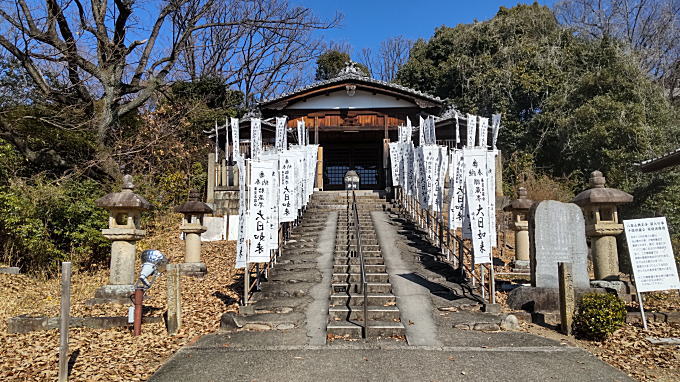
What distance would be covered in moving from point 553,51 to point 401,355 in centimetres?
2436

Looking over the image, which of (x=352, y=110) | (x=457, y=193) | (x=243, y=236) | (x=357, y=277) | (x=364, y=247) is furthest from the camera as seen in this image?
(x=352, y=110)

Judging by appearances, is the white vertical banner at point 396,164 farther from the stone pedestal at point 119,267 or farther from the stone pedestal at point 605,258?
the stone pedestal at point 119,267

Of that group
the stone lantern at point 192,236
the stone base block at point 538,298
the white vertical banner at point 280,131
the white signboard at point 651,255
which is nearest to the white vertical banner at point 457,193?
the stone base block at point 538,298

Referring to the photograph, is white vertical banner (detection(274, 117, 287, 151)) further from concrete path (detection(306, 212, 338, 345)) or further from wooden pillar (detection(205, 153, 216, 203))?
concrete path (detection(306, 212, 338, 345))

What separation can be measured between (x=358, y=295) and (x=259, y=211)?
2.55 m

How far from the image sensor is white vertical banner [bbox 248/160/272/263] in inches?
346

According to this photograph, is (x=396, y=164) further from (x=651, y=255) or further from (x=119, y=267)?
(x=119, y=267)

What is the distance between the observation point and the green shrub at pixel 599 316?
7.13m

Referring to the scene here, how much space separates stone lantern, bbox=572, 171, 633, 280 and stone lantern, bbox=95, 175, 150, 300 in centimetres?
962

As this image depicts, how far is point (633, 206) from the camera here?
17.0 m

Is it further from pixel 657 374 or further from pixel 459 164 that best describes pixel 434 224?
pixel 657 374

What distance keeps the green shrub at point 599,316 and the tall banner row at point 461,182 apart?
188cm

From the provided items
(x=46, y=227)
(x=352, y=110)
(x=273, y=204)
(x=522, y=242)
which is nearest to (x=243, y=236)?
(x=273, y=204)

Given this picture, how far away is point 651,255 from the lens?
8086 millimetres
